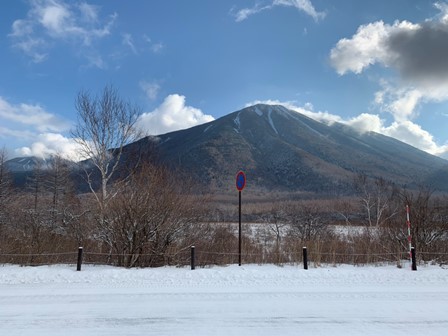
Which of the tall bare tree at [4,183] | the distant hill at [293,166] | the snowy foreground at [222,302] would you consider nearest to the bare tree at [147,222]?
the snowy foreground at [222,302]

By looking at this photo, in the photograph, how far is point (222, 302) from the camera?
7.55 meters

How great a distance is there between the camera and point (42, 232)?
14055mm

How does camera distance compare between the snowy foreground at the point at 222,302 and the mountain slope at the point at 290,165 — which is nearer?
the snowy foreground at the point at 222,302

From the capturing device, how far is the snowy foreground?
19.5ft

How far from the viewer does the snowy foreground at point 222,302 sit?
19.5 ft

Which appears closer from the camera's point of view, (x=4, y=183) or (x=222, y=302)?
(x=222, y=302)

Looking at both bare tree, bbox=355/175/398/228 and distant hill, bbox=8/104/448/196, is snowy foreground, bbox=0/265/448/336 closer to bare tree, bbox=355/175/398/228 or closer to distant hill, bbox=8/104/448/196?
bare tree, bbox=355/175/398/228

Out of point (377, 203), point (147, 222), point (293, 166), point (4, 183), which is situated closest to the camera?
point (147, 222)

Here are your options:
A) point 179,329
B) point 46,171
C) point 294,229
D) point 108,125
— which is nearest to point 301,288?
point 179,329

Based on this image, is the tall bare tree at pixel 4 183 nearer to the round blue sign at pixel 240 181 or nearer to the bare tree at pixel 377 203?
the round blue sign at pixel 240 181

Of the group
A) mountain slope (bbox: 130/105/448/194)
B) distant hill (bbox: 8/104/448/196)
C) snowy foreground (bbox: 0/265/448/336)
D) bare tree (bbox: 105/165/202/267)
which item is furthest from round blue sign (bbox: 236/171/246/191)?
mountain slope (bbox: 130/105/448/194)

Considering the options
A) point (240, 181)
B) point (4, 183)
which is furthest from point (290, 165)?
point (240, 181)

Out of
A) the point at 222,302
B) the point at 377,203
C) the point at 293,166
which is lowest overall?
the point at 222,302

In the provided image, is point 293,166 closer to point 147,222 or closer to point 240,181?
point 240,181
